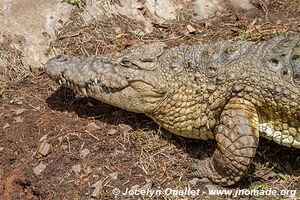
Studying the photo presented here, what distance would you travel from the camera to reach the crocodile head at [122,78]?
4.80 meters

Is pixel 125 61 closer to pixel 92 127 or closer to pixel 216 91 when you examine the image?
pixel 92 127

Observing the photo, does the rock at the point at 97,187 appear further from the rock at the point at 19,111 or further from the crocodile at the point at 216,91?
the rock at the point at 19,111

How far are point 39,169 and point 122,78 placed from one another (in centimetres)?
110

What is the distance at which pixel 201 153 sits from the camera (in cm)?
488

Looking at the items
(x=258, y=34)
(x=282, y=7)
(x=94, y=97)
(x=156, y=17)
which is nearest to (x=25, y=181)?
(x=94, y=97)

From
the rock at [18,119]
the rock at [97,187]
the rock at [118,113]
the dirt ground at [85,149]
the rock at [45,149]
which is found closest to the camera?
the rock at [97,187]

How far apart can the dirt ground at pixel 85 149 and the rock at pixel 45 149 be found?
0.01 meters

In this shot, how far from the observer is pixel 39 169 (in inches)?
189

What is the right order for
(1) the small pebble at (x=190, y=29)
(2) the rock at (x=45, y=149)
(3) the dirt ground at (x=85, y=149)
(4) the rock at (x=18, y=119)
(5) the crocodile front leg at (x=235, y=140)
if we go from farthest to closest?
(1) the small pebble at (x=190, y=29) < (4) the rock at (x=18, y=119) < (2) the rock at (x=45, y=149) < (3) the dirt ground at (x=85, y=149) < (5) the crocodile front leg at (x=235, y=140)

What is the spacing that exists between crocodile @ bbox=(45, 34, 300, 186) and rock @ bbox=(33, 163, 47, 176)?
800 millimetres

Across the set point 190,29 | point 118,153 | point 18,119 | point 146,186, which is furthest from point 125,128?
point 190,29

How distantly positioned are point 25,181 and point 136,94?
126 centimetres

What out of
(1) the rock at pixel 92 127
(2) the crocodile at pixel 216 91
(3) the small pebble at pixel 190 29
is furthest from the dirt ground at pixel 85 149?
(3) the small pebble at pixel 190 29

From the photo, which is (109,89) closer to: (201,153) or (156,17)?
(201,153)
